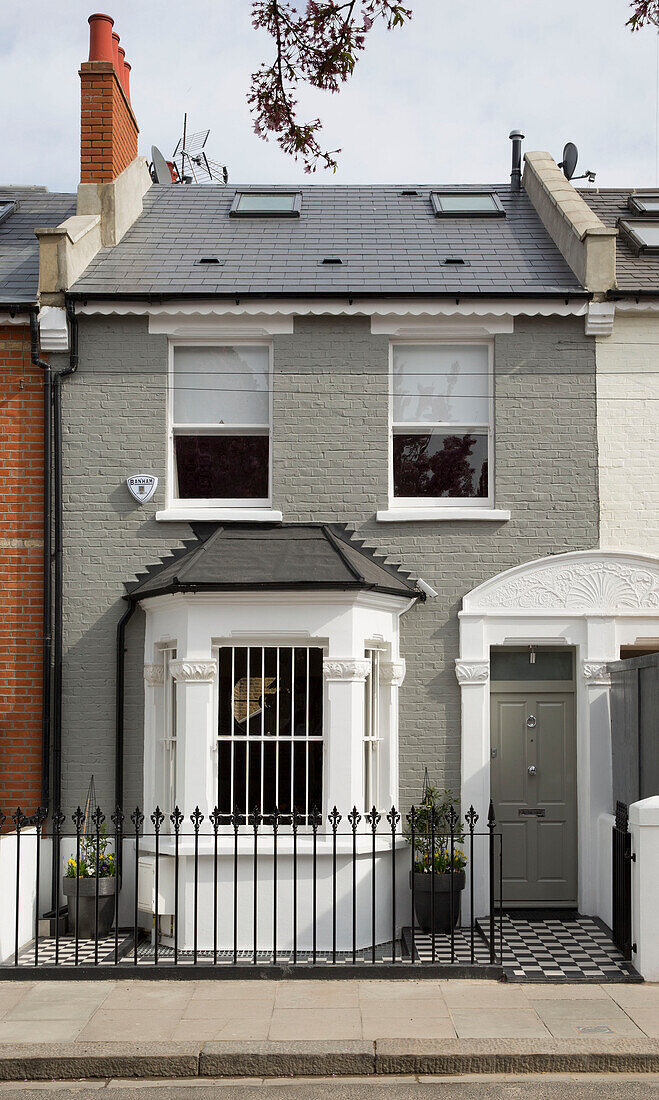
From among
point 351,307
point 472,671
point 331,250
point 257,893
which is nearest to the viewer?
point 257,893

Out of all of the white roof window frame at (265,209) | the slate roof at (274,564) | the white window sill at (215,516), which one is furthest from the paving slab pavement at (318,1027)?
the white roof window frame at (265,209)

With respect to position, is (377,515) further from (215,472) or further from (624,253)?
(624,253)

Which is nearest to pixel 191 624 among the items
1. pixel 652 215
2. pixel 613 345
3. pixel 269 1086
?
pixel 269 1086

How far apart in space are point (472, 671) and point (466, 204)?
19.9 feet

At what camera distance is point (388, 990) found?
806 cm

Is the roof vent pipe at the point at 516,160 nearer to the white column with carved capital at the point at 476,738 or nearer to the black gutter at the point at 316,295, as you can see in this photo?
the black gutter at the point at 316,295

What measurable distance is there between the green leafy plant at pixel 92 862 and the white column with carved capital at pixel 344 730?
2098 mm

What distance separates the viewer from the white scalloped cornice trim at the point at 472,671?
1064 centimetres

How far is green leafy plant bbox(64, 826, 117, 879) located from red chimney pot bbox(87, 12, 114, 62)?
341 inches

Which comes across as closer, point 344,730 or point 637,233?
point 344,730

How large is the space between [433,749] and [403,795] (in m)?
0.53

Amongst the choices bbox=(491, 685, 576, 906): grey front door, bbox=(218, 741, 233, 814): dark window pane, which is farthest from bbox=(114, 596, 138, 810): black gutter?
bbox=(491, 685, 576, 906): grey front door

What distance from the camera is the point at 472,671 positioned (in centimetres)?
1064

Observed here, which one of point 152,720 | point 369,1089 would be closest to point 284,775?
point 152,720
